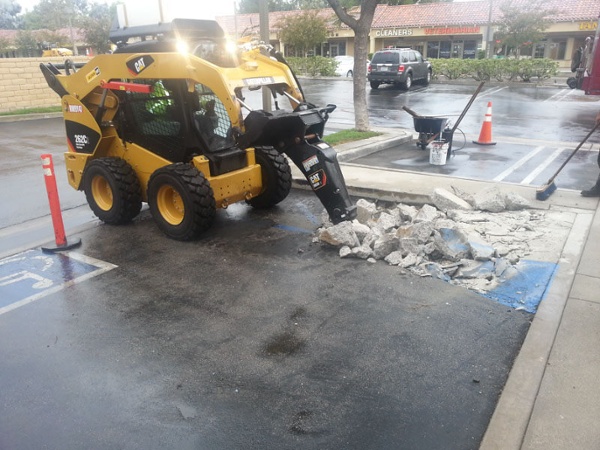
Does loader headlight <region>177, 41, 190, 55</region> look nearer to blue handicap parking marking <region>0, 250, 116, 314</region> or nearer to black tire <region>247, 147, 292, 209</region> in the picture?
black tire <region>247, 147, 292, 209</region>

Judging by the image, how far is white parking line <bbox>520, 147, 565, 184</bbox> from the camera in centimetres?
915

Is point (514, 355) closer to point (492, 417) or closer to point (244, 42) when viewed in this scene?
point (492, 417)

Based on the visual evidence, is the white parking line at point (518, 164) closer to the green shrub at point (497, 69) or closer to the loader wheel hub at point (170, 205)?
the loader wheel hub at point (170, 205)

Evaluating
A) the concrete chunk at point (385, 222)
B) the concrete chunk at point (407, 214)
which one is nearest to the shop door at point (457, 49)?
the concrete chunk at point (407, 214)

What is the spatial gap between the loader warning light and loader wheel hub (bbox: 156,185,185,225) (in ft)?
4.01

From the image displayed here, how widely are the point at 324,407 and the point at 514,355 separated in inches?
62.7

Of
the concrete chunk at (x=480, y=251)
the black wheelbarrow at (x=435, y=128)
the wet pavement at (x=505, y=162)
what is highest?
the black wheelbarrow at (x=435, y=128)

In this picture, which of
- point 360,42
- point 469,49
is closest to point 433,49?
point 469,49

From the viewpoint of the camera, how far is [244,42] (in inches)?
271

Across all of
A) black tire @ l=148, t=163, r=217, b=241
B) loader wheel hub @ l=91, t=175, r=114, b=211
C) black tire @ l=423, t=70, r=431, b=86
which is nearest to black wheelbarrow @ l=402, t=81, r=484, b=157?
black tire @ l=148, t=163, r=217, b=241

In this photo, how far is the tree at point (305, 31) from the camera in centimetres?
3897

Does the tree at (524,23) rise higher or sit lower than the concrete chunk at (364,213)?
higher

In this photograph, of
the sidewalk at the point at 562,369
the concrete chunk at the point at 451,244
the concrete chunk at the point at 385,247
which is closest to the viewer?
the sidewalk at the point at 562,369

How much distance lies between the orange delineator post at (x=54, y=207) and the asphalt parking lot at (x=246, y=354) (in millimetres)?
274
